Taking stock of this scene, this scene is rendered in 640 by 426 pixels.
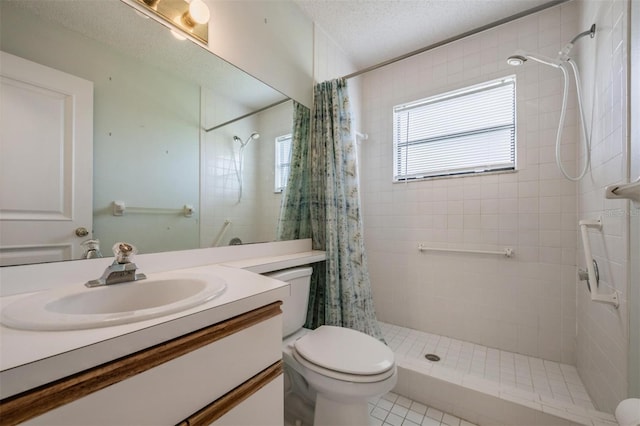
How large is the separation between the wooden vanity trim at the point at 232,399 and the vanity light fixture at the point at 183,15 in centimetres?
136

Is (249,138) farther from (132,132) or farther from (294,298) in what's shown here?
(294,298)

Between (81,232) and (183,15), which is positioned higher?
(183,15)

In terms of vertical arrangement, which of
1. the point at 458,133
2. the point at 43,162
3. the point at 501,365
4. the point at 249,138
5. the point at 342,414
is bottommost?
the point at 501,365

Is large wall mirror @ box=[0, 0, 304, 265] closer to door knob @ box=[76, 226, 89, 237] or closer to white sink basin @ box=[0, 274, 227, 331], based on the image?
door knob @ box=[76, 226, 89, 237]

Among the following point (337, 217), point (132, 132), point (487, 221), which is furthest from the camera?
point (487, 221)

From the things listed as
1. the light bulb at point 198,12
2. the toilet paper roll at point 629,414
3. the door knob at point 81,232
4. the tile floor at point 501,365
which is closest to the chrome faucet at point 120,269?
the door knob at point 81,232

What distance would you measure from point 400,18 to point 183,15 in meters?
1.43

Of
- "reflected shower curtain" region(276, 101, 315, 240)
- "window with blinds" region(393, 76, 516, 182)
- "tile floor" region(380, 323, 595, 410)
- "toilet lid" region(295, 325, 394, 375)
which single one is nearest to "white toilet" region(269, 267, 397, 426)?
"toilet lid" region(295, 325, 394, 375)

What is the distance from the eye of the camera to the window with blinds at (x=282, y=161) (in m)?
1.61

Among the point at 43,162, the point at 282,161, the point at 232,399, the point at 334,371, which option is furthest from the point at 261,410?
the point at 282,161

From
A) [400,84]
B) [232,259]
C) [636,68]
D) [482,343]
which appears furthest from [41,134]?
[482,343]

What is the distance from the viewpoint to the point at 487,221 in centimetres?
186

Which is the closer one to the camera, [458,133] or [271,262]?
[271,262]

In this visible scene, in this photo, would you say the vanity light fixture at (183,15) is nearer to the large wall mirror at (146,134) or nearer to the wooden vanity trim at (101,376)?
the large wall mirror at (146,134)
